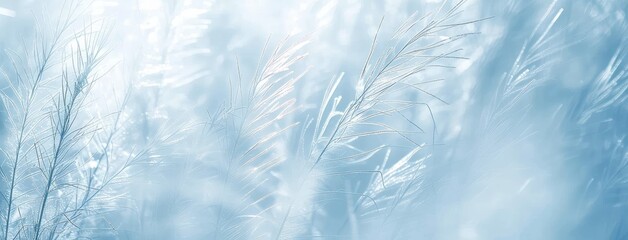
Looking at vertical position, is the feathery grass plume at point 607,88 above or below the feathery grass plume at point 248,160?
above

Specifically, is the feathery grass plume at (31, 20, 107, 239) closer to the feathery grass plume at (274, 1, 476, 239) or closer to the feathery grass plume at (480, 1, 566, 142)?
the feathery grass plume at (274, 1, 476, 239)

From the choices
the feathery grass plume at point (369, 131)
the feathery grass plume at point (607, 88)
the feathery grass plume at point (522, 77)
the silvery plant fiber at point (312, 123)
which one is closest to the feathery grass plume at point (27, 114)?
the silvery plant fiber at point (312, 123)

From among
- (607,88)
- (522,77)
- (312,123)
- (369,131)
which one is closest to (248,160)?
(312,123)

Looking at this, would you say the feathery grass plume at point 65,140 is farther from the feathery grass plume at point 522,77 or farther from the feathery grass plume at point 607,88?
the feathery grass plume at point 607,88

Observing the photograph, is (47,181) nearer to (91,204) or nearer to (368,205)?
(91,204)

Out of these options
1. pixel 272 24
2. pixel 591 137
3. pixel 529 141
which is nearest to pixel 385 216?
pixel 529 141

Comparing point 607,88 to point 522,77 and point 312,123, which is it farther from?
point 312,123

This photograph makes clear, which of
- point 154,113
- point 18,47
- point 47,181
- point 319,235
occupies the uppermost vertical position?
point 18,47

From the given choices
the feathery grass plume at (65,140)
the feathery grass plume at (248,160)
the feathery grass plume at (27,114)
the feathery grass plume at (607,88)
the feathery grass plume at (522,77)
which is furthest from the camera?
the feathery grass plume at (607,88)
